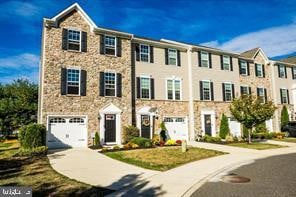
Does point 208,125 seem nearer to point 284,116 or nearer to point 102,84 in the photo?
point 102,84

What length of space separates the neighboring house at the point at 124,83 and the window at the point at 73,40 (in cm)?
3

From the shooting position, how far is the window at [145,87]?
24.4 meters

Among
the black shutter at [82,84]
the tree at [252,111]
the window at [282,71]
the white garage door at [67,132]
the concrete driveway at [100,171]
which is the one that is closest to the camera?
the concrete driveway at [100,171]

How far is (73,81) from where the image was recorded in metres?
20.9

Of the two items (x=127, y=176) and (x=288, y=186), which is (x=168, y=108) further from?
(x=288, y=186)

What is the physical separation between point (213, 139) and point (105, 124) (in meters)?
10.1

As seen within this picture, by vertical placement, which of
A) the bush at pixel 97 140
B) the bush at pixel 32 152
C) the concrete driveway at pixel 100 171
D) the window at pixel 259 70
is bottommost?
the concrete driveway at pixel 100 171

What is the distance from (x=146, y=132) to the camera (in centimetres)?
2391

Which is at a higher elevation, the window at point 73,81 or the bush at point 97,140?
the window at point 73,81

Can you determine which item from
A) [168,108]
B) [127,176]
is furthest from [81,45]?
[127,176]

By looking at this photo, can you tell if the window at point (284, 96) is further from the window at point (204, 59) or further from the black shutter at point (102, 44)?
the black shutter at point (102, 44)

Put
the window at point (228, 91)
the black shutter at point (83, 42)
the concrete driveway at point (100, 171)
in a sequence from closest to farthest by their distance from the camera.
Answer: the concrete driveway at point (100, 171), the black shutter at point (83, 42), the window at point (228, 91)

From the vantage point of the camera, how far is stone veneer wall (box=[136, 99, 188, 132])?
79.3 feet

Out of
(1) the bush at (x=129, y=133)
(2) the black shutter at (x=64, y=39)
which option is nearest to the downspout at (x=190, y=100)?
(1) the bush at (x=129, y=133)
